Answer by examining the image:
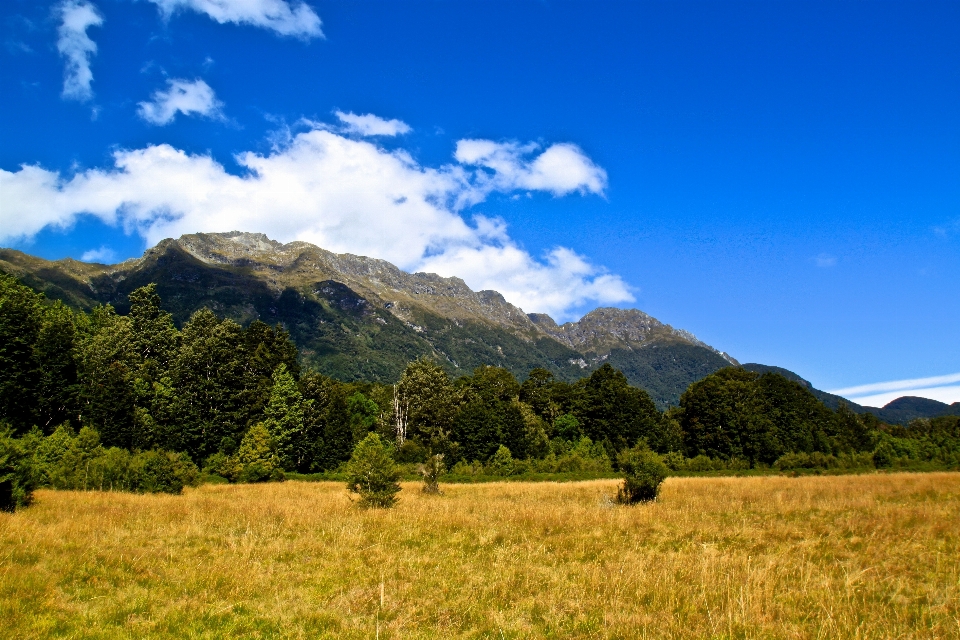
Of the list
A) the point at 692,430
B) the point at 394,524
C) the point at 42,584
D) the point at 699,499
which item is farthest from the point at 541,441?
the point at 42,584

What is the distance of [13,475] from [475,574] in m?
14.9

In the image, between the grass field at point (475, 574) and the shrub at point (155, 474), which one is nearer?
the grass field at point (475, 574)

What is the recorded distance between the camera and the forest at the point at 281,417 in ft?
125

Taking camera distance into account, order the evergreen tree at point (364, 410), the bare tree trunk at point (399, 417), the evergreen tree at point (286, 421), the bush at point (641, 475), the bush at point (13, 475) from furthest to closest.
→ the evergreen tree at point (364, 410) < the bare tree trunk at point (399, 417) < the evergreen tree at point (286, 421) < the bush at point (641, 475) < the bush at point (13, 475)

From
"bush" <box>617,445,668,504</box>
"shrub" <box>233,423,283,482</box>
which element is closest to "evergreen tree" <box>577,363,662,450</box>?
"shrub" <box>233,423,283,482</box>

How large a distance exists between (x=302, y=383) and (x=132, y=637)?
53.5 metres

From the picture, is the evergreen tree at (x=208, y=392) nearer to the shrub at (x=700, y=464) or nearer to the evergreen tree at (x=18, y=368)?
the evergreen tree at (x=18, y=368)

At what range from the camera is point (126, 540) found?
38.8 ft

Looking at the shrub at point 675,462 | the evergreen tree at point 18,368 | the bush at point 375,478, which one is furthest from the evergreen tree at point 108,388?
the shrub at point 675,462

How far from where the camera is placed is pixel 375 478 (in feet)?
68.5

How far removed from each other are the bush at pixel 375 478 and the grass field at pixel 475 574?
4033 millimetres

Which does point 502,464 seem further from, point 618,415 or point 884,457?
point 884,457

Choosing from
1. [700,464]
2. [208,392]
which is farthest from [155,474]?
[700,464]

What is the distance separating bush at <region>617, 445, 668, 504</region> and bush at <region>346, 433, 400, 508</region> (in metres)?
9.58
